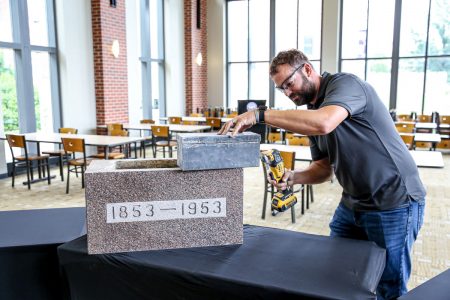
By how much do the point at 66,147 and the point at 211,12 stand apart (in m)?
7.99

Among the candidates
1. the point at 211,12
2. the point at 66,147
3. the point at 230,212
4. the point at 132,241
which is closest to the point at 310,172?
the point at 230,212

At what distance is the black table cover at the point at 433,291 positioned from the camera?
114 centimetres

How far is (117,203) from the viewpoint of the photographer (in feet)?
4.16

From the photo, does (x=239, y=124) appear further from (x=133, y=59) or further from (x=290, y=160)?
(x=133, y=59)

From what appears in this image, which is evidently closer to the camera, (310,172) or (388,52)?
(310,172)

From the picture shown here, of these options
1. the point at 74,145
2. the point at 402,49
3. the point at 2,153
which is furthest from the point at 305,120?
the point at 402,49

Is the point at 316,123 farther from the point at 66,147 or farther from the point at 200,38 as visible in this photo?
the point at 200,38

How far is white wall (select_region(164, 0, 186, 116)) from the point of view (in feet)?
35.5

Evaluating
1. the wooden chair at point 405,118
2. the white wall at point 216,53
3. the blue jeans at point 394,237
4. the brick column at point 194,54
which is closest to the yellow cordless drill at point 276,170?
the blue jeans at point 394,237

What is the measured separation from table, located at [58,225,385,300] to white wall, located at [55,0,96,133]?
6911 millimetres

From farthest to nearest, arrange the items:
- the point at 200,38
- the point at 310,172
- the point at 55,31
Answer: the point at 200,38
the point at 55,31
the point at 310,172

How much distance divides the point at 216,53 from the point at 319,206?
8.17 meters

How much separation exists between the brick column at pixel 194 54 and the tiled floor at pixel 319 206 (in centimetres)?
497

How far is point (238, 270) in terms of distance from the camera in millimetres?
1169
